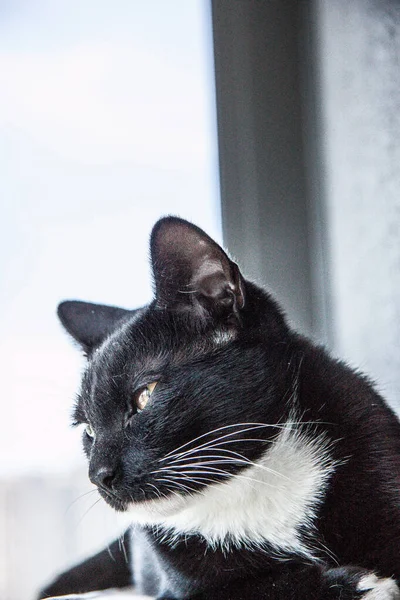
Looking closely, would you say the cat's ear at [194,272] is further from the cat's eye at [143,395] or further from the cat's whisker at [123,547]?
the cat's whisker at [123,547]

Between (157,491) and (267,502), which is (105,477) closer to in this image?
(157,491)

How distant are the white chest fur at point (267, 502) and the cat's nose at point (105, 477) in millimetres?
50

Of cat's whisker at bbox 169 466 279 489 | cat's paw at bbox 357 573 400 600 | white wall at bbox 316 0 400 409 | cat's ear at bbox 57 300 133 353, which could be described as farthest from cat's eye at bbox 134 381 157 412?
white wall at bbox 316 0 400 409

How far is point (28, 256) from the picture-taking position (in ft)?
5.04

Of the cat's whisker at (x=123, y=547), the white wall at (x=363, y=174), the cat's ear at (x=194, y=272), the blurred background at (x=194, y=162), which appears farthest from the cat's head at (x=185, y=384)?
the white wall at (x=363, y=174)

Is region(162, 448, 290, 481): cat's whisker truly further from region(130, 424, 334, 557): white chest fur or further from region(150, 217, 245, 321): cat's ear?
region(150, 217, 245, 321): cat's ear

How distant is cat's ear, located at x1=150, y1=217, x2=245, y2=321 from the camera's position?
39.5 inches

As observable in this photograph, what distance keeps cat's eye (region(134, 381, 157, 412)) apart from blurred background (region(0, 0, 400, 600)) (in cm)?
48

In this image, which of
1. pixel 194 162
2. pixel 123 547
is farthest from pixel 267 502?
pixel 194 162

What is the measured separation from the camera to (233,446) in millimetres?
991

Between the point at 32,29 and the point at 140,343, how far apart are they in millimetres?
841

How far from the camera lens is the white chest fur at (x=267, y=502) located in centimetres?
100

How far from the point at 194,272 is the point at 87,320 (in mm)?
326

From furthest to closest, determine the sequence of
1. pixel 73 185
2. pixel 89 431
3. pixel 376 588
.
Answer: pixel 73 185 < pixel 89 431 < pixel 376 588
